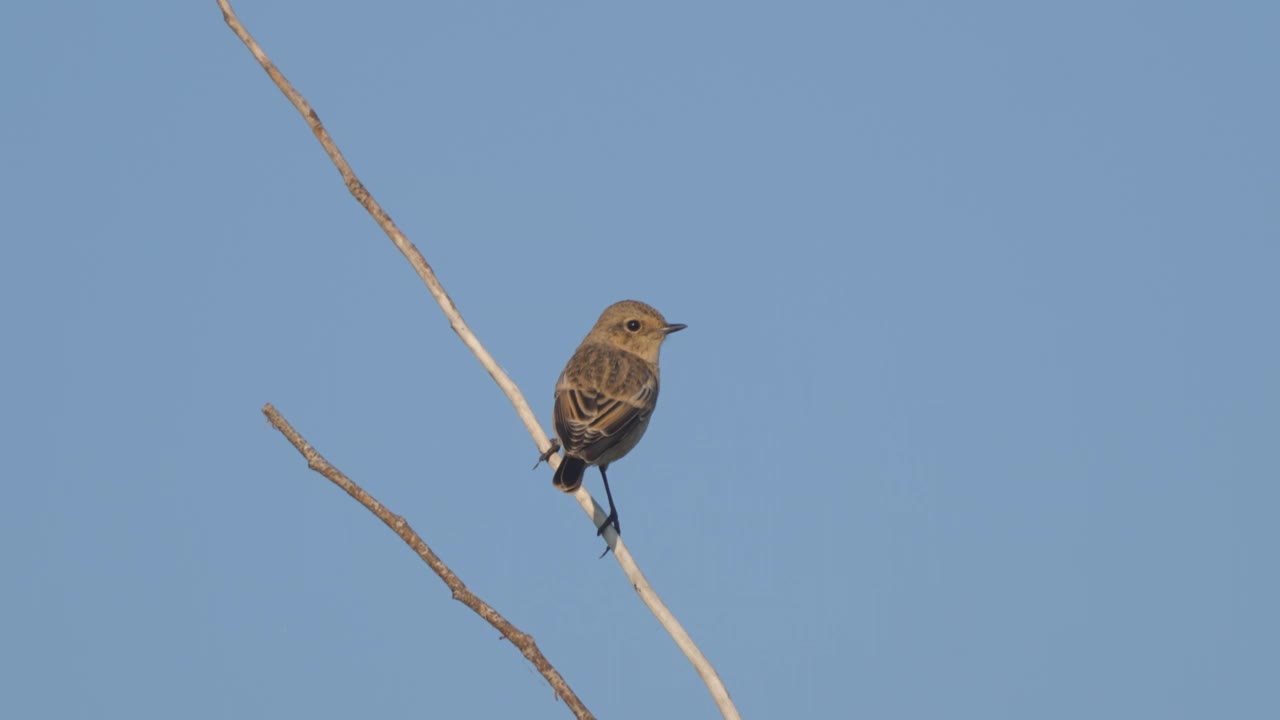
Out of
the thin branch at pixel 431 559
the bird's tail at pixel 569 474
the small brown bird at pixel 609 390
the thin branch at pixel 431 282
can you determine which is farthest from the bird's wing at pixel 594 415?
the thin branch at pixel 431 559

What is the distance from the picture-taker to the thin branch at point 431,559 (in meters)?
4.44

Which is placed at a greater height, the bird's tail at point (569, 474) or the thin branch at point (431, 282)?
the bird's tail at point (569, 474)

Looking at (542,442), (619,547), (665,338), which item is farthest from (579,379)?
(619,547)

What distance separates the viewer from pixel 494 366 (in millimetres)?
6402

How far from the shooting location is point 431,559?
4750 millimetres

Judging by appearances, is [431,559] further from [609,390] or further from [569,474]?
[609,390]

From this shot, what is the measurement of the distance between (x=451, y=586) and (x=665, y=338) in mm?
7308

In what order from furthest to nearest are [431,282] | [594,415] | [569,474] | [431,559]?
[594,415] → [569,474] → [431,282] → [431,559]

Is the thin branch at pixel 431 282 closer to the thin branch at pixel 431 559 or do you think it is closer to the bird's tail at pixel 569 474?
the thin branch at pixel 431 559

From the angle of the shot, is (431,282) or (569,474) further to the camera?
(569,474)

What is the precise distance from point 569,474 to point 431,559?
150 inches

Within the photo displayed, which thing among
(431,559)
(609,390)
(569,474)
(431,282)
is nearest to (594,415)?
(609,390)

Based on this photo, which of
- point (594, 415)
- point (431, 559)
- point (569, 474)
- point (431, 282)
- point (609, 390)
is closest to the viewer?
point (431, 559)

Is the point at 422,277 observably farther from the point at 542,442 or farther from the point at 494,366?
the point at 542,442
